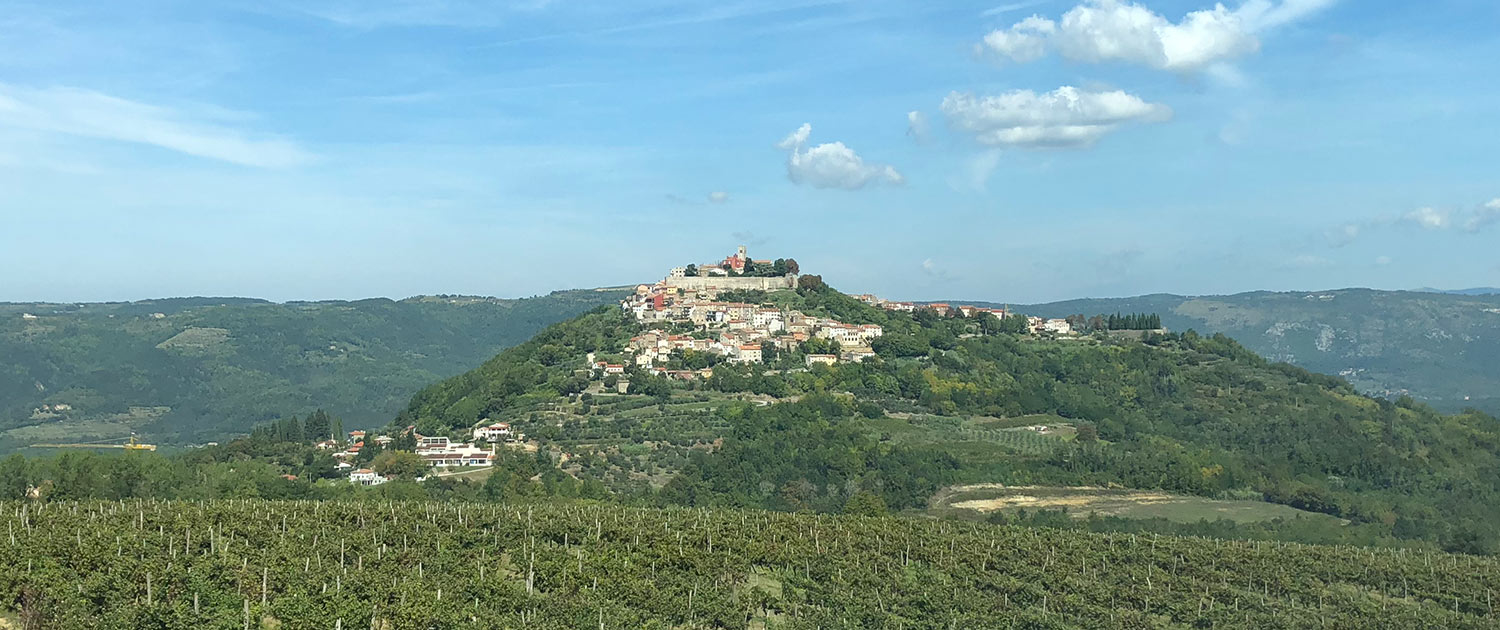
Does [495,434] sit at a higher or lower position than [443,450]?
higher

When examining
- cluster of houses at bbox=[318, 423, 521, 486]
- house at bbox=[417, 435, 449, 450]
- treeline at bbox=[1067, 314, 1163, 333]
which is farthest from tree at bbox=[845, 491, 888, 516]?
treeline at bbox=[1067, 314, 1163, 333]

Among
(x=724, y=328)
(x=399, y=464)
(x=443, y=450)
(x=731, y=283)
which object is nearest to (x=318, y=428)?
(x=443, y=450)

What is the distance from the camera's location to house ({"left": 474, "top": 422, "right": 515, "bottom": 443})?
249 ft

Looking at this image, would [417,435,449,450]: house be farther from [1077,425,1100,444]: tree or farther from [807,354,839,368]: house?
[1077,425,1100,444]: tree

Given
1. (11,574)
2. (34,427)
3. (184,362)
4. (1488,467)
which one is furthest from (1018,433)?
(184,362)

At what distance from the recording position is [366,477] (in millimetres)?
65125

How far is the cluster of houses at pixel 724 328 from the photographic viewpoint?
97.9 metres

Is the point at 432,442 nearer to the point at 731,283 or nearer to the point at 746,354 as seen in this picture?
the point at 746,354

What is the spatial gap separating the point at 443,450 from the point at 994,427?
36694 mm

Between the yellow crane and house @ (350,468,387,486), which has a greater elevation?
house @ (350,468,387,486)

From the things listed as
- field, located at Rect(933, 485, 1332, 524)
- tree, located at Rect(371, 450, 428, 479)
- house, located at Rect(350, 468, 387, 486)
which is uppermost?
tree, located at Rect(371, 450, 428, 479)

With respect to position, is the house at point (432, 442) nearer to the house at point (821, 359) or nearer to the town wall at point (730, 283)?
the house at point (821, 359)

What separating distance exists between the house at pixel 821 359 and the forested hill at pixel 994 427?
0.89 meters

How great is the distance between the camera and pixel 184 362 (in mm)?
194750
